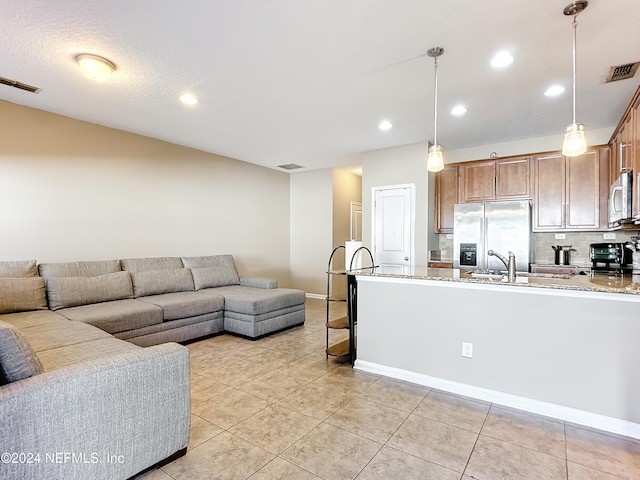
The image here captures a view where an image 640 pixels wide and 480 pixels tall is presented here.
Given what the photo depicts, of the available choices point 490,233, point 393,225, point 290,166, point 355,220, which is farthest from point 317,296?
point 490,233

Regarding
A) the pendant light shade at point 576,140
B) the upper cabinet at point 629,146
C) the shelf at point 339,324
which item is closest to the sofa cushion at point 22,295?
the shelf at point 339,324

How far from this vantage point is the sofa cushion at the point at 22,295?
10.1 ft

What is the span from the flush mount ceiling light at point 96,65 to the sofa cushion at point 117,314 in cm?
216

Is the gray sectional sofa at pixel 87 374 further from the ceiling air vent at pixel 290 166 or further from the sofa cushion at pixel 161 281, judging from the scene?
the ceiling air vent at pixel 290 166

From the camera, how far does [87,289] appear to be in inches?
141

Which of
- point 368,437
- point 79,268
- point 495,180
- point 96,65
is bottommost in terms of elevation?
point 368,437

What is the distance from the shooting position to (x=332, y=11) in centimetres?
206

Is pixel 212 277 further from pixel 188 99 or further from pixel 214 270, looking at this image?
pixel 188 99

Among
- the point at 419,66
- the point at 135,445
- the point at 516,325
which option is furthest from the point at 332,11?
the point at 135,445

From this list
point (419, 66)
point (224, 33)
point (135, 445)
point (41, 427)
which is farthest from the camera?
point (419, 66)

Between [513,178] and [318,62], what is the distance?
342 centimetres

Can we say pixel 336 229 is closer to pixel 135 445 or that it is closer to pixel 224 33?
pixel 224 33

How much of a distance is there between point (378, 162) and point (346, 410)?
3.85 metres

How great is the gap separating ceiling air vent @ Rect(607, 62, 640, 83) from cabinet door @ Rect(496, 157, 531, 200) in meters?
1.70
